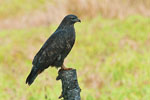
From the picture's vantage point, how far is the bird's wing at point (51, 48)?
199 inches

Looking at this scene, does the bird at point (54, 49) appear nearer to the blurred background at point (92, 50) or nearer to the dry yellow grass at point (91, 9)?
the blurred background at point (92, 50)

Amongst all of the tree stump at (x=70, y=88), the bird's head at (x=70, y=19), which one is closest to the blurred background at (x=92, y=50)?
the bird's head at (x=70, y=19)

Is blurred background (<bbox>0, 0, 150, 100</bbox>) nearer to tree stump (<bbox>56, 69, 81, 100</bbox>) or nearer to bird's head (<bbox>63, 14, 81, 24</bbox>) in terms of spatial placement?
bird's head (<bbox>63, 14, 81, 24</bbox>)

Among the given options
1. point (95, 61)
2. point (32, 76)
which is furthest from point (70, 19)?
point (95, 61)

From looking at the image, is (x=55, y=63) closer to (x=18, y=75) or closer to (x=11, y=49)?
(x=18, y=75)

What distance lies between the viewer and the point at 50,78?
24.4 feet

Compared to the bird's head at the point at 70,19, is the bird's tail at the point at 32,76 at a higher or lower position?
lower

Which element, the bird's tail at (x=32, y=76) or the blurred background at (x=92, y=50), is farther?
the blurred background at (x=92, y=50)

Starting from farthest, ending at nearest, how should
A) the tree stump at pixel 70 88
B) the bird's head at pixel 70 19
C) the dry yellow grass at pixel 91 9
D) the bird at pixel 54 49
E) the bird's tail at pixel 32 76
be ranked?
the dry yellow grass at pixel 91 9
the bird's head at pixel 70 19
the bird at pixel 54 49
the bird's tail at pixel 32 76
the tree stump at pixel 70 88

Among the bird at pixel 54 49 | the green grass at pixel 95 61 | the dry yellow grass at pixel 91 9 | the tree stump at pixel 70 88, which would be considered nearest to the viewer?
the tree stump at pixel 70 88

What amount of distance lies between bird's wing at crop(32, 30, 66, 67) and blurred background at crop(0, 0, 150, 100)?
2.02 ft

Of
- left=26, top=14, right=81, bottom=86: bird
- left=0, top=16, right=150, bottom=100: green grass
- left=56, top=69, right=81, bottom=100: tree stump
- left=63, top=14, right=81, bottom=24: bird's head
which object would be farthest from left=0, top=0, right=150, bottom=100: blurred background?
left=56, top=69, right=81, bottom=100: tree stump

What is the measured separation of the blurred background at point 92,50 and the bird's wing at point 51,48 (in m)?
0.62

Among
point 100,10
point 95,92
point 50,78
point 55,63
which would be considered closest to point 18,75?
point 50,78
